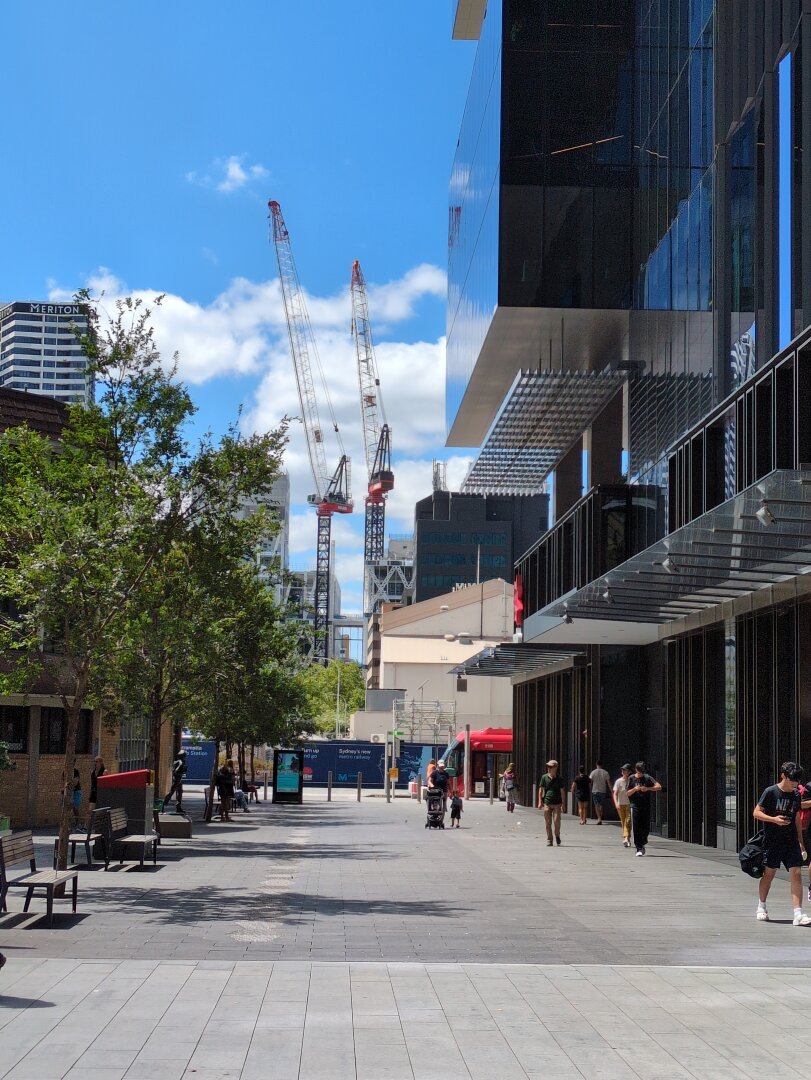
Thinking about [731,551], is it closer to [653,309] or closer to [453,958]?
[453,958]

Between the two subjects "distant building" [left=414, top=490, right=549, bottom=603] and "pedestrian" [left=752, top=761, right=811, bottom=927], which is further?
"distant building" [left=414, top=490, right=549, bottom=603]

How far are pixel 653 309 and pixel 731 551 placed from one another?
12714mm

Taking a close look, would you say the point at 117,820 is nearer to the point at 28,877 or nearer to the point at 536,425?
the point at 28,877

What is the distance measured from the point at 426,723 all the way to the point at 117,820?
57.3 metres

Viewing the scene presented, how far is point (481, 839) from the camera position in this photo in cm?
2900

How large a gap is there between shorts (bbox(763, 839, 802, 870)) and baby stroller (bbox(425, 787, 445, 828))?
736 inches

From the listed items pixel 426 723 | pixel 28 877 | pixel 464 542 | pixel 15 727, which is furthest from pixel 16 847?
pixel 464 542

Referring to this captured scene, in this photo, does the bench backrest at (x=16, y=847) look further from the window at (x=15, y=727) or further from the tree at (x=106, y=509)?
the window at (x=15, y=727)

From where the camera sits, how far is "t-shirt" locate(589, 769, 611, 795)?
3216 centimetres

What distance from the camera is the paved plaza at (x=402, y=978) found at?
25.4ft

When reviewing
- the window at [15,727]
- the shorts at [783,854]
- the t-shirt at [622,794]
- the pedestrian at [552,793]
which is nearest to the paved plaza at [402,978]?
the shorts at [783,854]

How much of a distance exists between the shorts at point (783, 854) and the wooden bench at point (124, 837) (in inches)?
395

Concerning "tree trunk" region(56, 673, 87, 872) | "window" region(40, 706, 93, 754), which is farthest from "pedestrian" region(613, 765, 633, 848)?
"tree trunk" region(56, 673, 87, 872)

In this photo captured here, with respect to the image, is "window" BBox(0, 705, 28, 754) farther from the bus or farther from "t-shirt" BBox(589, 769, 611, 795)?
the bus
